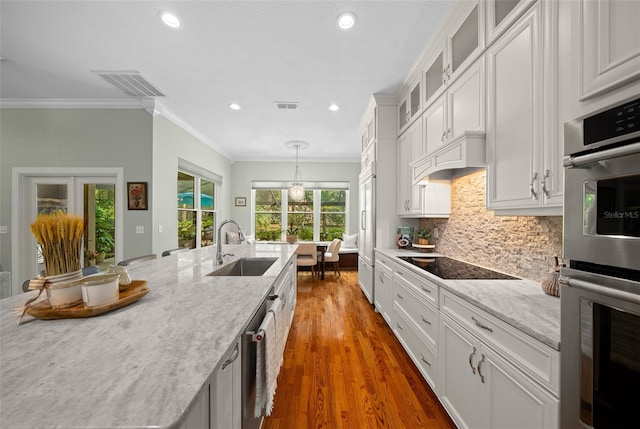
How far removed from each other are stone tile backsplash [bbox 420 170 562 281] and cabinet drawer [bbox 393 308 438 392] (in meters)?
0.83

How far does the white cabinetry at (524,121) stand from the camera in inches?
49.4

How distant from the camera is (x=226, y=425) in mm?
937

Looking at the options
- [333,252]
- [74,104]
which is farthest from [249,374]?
[74,104]

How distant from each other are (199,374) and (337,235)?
22.1 feet

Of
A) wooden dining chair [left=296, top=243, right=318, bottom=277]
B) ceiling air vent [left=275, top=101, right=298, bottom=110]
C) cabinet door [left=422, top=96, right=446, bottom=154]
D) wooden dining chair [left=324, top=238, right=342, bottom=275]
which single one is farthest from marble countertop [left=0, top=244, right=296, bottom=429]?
wooden dining chair [left=324, top=238, right=342, bottom=275]

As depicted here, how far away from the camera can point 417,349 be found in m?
2.12

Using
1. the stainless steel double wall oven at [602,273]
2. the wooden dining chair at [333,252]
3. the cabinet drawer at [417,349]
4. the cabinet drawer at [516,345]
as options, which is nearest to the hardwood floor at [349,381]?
the cabinet drawer at [417,349]

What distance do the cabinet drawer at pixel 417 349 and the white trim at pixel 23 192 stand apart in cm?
396

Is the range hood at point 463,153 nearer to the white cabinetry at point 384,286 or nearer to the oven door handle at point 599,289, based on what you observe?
the oven door handle at point 599,289

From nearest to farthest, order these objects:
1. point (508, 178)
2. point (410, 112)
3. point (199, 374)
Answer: point (199, 374)
point (508, 178)
point (410, 112)

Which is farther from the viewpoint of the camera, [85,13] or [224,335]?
[85,13]

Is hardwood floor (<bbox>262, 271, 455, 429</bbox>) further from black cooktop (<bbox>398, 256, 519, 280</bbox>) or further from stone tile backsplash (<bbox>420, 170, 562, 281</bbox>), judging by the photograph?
stone tile backsplash (<bbox>420, 170, 562, 281</bbox>)

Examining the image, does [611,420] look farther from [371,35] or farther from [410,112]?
[410,112]

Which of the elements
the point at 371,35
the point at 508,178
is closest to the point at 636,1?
the point at 508,178
